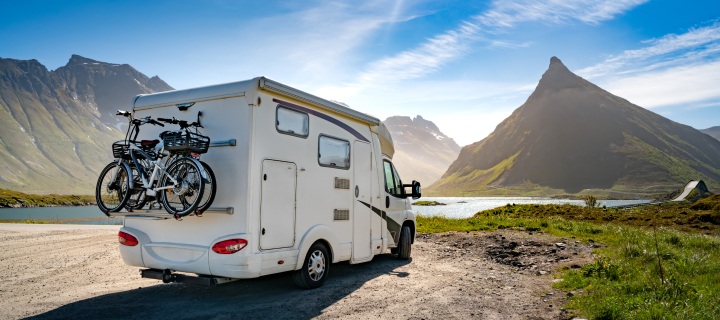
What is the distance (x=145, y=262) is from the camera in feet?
19.9

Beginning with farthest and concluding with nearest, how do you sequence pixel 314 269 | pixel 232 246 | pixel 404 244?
pixel 404 244, pixel 314 269, pixel 232 246

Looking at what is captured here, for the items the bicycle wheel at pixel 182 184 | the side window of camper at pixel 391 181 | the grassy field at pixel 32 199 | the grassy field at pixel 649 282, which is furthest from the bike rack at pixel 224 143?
the grassy field at pixel 32 199

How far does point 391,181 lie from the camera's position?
941 centimetres

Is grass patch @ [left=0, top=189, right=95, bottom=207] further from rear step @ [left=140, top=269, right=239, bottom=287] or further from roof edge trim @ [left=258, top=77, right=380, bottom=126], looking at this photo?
roof edge trim @ [left=258, top=77, right=380, bottom=126]

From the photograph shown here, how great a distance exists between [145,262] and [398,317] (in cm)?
368

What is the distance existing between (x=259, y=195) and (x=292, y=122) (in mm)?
1355

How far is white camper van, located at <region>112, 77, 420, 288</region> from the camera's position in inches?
218

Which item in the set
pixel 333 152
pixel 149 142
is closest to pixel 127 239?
pixel 149 142

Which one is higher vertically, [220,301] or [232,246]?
[232,246]

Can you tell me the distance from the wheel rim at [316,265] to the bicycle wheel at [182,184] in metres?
2.11

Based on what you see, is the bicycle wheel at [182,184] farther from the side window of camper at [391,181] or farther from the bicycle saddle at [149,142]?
the side window of camper at [391,181]

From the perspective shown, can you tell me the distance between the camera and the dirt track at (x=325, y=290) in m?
5.55

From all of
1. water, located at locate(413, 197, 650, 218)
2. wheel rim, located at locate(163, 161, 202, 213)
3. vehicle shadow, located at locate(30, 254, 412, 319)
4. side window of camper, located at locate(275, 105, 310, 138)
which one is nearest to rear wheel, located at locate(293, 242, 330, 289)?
vehicle shadow, located at locate(30, 254, 412, 319)

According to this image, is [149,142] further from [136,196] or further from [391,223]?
[391,223]
